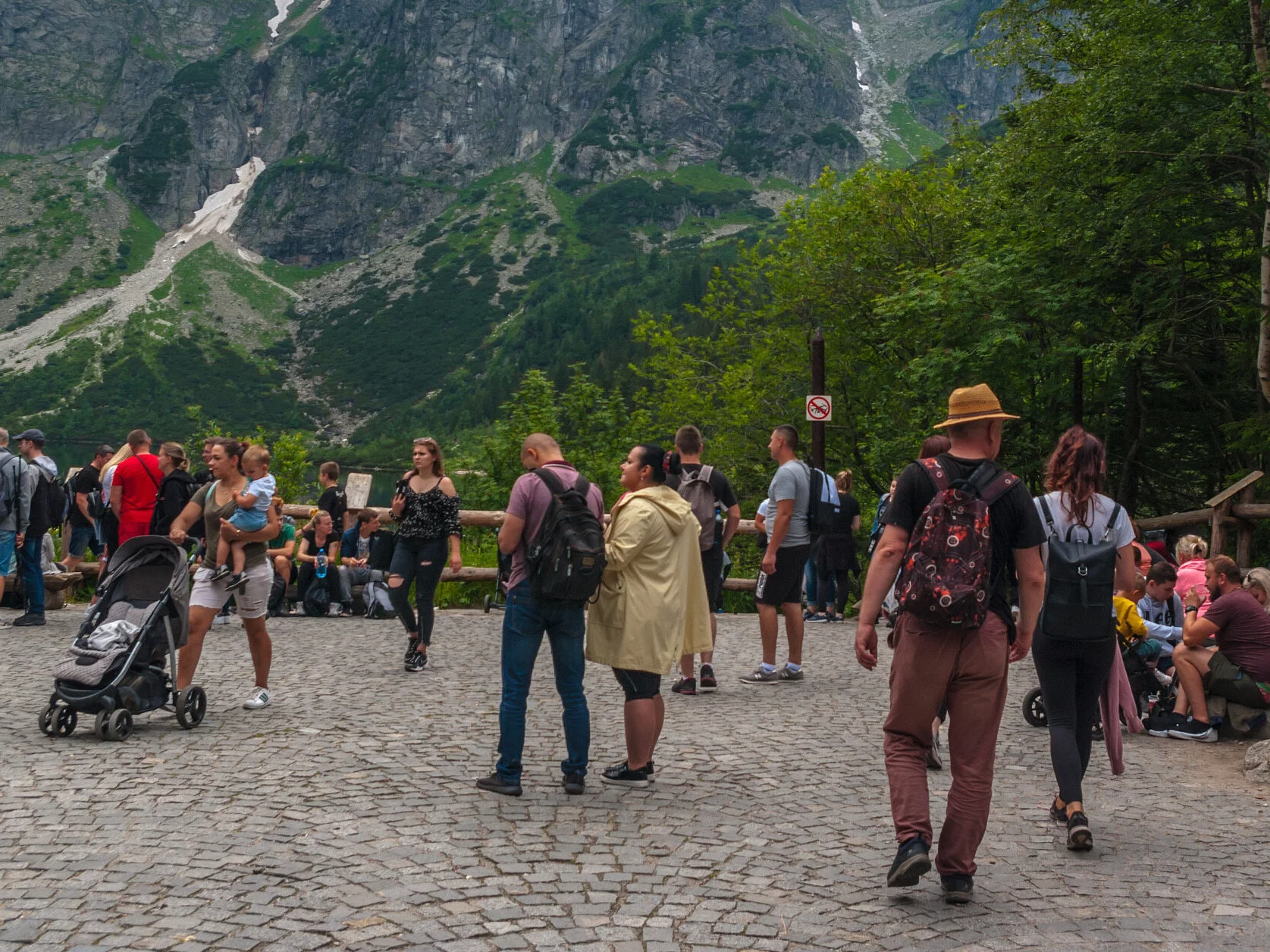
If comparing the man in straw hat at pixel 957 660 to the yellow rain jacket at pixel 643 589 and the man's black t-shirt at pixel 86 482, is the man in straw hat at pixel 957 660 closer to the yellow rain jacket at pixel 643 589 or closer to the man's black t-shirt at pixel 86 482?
the yellow rain jacket at pixel 643 589

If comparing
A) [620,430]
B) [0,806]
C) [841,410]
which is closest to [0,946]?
[0,806]

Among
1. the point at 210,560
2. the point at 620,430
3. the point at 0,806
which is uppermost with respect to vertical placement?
the point at 620,430

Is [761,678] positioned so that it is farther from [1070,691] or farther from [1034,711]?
[1070,691]

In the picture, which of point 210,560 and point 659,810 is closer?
point 659,810

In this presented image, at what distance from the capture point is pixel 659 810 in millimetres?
6254

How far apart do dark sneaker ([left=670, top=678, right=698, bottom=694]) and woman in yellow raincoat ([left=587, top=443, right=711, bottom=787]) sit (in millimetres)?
2984

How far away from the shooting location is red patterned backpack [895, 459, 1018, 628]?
4895 mm

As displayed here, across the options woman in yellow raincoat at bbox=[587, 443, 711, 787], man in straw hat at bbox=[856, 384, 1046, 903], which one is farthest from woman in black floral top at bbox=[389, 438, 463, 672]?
man in straw hat at bbox=[856, 384, 1046, 903]

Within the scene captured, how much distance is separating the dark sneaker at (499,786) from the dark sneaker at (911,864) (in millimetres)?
2154

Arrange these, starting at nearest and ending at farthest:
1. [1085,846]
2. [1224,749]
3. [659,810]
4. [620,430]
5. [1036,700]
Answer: [1085,846]
[659,810]
[1224,749]
[1036,700]
[620,430]

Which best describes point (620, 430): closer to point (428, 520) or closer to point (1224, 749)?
point (428, 520)

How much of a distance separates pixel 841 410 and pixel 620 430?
5501 mm

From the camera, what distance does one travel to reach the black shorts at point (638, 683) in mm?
6605

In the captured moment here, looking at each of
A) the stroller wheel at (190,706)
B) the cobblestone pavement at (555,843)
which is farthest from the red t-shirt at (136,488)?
the stroller wheel at (190,706)
